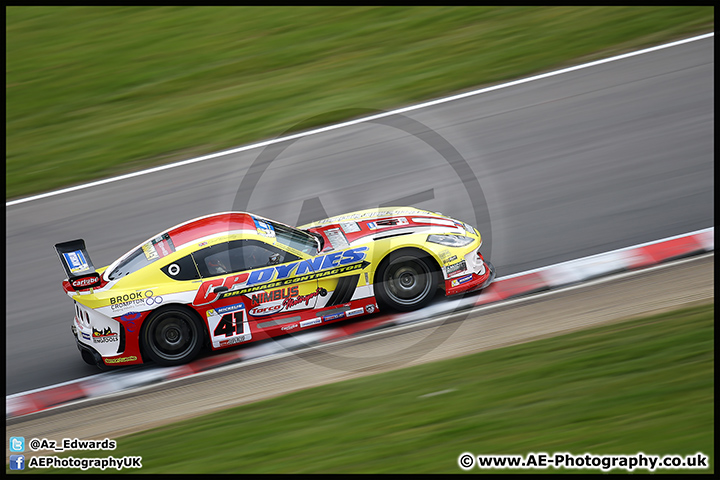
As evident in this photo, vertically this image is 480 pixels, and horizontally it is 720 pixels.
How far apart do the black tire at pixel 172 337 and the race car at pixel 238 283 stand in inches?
0.4

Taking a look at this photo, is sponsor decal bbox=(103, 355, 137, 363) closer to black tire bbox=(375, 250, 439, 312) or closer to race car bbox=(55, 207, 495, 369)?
race car bbox=(55, 207, 495, 369)

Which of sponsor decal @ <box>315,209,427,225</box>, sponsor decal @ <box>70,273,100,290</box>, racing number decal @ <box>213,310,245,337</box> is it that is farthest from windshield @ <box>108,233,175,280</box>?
sponsor decal @ <box>315,209,427,225</box>

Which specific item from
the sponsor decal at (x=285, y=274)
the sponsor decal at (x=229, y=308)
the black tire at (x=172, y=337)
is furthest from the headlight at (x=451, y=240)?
the black tire at (x=172, y=337)

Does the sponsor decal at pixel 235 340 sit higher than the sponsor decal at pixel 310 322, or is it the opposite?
the sponsor decal at pixel 310 322

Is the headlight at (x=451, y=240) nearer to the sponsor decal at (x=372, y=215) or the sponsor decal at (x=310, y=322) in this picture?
the sponsor decal at (x=372, y=215)

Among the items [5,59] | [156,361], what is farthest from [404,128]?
[5,59]

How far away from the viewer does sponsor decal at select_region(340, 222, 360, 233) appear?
25.7 feet

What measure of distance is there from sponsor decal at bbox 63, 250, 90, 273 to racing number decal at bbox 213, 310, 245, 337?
5.04 feet

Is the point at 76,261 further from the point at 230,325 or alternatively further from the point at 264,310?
the point at 264,310

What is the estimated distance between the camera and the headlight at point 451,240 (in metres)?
7.62

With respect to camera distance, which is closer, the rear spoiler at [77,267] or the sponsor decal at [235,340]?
the rear spoiler at [77,267]

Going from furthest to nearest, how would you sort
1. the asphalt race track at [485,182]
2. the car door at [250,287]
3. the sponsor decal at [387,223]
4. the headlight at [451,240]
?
the asphalt race track at [485,182] < the sponsor decal at [387,223] < the headlight at [451,240] < the car door at [250,287]

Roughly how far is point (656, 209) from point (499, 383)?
4.07 m
